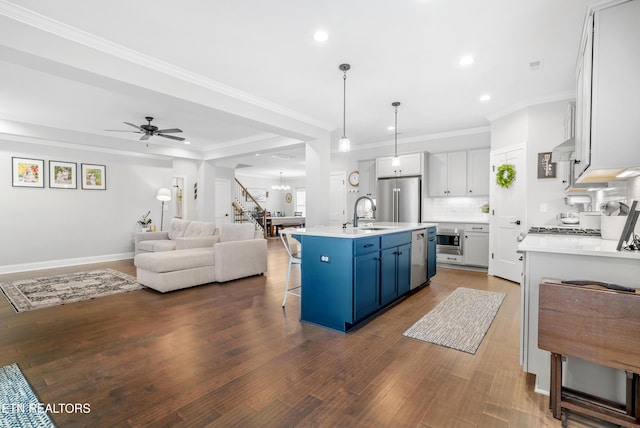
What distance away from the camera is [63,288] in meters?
4.53

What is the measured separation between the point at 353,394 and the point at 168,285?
3.35 m

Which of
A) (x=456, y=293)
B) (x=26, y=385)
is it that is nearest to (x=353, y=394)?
(x=26, y=385)

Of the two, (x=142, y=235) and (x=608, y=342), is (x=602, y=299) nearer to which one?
(x=608, y=342)

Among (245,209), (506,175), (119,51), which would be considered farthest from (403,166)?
(245,209)

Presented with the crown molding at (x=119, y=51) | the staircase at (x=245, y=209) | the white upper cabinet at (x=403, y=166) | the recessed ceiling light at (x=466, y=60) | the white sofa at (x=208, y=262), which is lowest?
the white sofa at (x=208, y=262)

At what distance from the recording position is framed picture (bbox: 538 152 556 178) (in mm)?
4359

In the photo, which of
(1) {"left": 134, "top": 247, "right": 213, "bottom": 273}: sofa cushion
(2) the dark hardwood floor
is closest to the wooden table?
(1) {"left": 134, "top": 247, "right": 213, "bottom": 273}: sofa cushion

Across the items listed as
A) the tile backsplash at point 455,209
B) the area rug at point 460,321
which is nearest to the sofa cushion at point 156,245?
the area rug at point 460,321

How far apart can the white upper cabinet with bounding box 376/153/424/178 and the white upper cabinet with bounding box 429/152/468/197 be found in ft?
1.08

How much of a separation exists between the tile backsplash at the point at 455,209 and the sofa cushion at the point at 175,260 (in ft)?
14.5

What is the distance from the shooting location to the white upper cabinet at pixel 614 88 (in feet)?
5.81

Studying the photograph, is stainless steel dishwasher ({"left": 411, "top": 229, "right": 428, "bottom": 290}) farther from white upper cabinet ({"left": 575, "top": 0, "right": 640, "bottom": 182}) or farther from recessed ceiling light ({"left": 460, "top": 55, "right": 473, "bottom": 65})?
white upper cabinet ({"left": 575, "top": 0, "right": 640, "bottom": 182})

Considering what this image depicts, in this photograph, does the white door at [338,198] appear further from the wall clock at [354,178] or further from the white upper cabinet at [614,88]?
the white upper cabinet at [614,88]

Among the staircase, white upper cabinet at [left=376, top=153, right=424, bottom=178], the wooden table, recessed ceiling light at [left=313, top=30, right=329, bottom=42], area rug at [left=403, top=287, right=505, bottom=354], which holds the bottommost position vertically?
area rug at [left=403, top=287, right=505, bottom=354]
